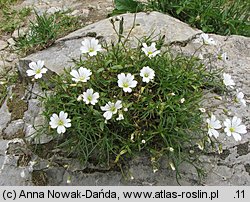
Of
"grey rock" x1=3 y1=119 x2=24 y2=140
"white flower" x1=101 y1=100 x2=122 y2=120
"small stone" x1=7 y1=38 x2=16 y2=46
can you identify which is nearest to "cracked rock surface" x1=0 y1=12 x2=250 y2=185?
"grey rock" x1=3 y1=119 x2=24 y2=140

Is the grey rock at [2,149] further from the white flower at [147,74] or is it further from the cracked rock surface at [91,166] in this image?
the white flower at [147,74]

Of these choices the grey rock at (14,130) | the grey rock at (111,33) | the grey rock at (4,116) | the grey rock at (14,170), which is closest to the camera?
the grey rock at (14,170)

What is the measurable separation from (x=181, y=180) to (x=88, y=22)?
241cm

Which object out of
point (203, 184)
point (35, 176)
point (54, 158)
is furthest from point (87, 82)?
point (203, 184)

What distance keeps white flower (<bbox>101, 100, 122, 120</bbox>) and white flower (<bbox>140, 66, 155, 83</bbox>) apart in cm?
22

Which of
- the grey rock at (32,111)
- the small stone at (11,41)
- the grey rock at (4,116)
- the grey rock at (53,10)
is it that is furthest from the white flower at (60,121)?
the grey rock at (53,10)

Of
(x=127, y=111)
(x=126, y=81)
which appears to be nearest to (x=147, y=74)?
(x=126, y=81)

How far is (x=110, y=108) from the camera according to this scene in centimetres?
256

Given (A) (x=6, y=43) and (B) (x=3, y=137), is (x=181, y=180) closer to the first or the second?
(B) (x=3, y=137)

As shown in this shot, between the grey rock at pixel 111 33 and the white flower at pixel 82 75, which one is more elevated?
the white flower at pixel 82 75

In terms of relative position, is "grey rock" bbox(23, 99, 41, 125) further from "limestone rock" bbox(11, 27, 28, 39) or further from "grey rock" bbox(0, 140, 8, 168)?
"limestone rock" bbox(11, 27, 28, 39)

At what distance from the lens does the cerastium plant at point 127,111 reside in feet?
8.52

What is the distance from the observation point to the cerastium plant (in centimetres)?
260

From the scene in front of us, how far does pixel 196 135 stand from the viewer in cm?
278
